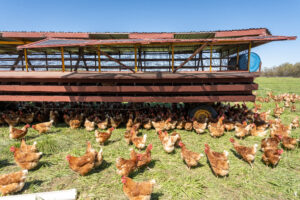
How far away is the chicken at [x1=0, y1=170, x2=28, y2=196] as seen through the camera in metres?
2.83

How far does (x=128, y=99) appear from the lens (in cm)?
573

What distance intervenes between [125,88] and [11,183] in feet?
12.2

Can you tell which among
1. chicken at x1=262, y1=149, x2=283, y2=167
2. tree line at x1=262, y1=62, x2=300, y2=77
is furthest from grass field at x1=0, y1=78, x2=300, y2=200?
tree line at x1=262, y1=62, x2=300, y2=77

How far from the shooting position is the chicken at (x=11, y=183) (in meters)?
2.83

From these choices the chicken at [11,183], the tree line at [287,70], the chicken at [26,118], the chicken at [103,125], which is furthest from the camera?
the tree line at [287,70]

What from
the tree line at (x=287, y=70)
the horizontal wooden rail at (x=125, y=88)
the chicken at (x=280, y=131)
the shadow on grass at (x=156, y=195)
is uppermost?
the tree line at (x=287, y=70)

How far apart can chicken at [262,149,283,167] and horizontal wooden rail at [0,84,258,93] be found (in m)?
Answer: 2.27

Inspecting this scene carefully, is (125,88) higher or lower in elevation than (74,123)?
higher

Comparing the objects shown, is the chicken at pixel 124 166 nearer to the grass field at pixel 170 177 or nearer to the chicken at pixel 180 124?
the grass field at pixel 170 177

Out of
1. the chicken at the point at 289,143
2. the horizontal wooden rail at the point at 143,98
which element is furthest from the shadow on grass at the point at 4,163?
the chicken at the point at 289,143

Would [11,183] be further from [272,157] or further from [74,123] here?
[272,157]

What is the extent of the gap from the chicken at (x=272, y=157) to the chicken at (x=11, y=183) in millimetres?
5165

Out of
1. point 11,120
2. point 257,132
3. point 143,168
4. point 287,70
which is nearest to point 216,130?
point 257,132

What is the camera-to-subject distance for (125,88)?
5648 millimetres
